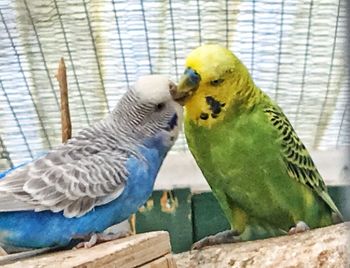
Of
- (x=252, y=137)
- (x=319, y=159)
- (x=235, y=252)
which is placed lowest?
(x=319, y=159)

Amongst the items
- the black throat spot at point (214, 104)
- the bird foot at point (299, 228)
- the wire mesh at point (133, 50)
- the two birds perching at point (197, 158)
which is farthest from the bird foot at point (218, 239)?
the wire mesh at point (133, 50)

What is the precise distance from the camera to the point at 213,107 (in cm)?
118

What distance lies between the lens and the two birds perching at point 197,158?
0.92 metres

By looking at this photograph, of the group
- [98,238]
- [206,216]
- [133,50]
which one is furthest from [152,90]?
[206,216]

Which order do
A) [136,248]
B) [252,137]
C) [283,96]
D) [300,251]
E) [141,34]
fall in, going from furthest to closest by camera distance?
[283,96] < [141,34] < [252,137] < [300,251] < [136,248]

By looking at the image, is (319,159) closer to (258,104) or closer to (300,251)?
(258,104)

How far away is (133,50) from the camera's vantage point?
1.51m

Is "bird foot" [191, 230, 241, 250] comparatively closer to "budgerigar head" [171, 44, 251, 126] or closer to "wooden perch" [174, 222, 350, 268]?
"wooden perch" [174, 222, 350, 268]

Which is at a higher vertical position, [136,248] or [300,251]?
[136,248]

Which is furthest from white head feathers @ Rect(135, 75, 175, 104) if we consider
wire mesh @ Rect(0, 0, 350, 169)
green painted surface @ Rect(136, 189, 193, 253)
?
green painted surface @ Rect(136, 189, 193, 253)

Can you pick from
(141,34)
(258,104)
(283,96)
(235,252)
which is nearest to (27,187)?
(235,252)

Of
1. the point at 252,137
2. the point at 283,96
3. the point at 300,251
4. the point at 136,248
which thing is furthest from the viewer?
the point at 283,96

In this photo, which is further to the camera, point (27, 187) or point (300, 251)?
point (300, 251)

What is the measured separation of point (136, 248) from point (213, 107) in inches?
16.4
